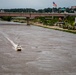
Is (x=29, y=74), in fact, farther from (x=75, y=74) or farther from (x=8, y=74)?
(x=75, y=74)

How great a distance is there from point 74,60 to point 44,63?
8.70ft

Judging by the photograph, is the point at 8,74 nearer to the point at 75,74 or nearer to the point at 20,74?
the point at 20,74

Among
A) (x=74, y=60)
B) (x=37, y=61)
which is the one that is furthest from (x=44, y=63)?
(x=74, y=60)

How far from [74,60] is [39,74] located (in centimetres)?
605

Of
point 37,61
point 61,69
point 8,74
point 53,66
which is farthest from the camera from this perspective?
point 37,61

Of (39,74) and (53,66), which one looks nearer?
(39,74)

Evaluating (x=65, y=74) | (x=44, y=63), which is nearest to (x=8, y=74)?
(x=65, y=74)

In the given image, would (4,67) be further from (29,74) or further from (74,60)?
(74,60)

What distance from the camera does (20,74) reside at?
17391 mm

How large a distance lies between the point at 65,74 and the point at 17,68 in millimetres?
3279

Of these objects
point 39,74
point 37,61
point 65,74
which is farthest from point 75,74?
point 37,61

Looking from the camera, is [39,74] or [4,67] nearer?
[39,74]

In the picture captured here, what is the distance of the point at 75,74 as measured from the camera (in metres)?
17.5

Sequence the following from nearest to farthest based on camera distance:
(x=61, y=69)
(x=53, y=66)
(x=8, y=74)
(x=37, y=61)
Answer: (x=8, y=74), (x=61, y=69), (x=53, y=66), (x=37, y=61)
